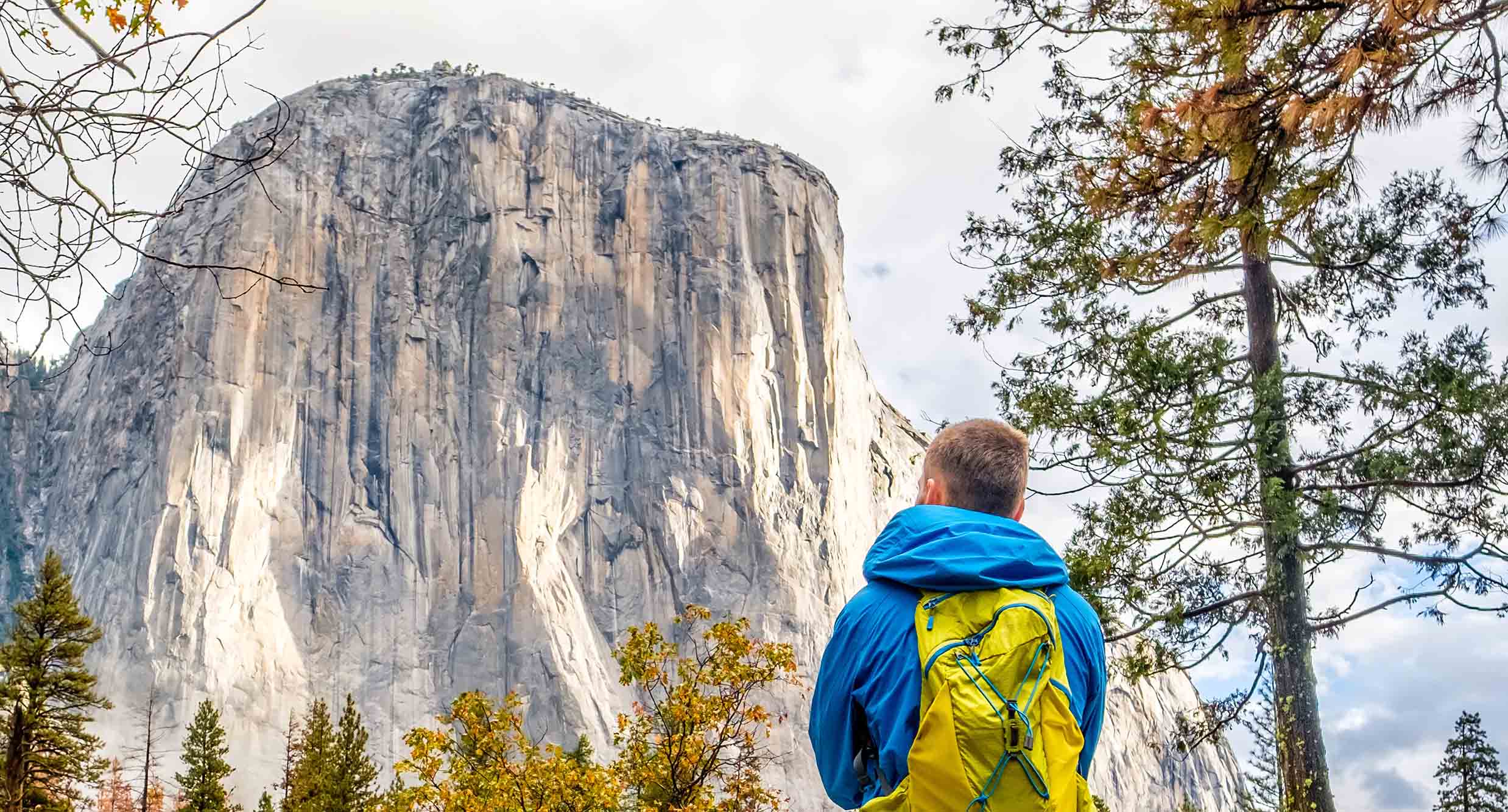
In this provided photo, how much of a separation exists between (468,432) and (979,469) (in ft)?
205

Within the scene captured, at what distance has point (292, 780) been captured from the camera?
37.8 m

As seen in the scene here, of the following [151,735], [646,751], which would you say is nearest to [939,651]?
[646,751]

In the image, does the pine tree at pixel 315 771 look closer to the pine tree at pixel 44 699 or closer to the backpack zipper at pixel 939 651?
the pine tree at pixel 44 699

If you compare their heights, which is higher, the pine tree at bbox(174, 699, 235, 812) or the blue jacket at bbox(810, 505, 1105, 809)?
the pine tree at bbox(174, 699, 235, 812)

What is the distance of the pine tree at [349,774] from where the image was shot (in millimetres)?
30641

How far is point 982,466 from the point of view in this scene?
2867 mm

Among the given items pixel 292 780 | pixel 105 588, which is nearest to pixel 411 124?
pixel 105 588

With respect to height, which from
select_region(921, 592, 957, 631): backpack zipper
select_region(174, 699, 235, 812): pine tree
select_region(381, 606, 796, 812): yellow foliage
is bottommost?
select_region(921, 592, 957, 631): backpack zipper

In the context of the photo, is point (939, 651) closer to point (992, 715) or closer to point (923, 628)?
point (923, 628)

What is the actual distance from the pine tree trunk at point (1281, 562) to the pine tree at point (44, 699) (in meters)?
19.4

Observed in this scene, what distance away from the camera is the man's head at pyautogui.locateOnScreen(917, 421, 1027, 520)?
2863 mm

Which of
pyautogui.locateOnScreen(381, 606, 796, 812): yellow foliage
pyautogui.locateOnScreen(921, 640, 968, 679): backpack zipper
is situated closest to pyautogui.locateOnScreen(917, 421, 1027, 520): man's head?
pyautogui.locateOnScreen(921, 640, 968, 679): backpack zipper

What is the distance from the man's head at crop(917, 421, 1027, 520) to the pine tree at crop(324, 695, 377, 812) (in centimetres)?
2785

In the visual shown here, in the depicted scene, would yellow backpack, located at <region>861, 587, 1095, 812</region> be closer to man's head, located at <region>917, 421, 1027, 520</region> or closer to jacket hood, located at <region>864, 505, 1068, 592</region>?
jacket hood, located at <region>864, 505, 1068, 592</region>
